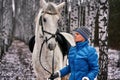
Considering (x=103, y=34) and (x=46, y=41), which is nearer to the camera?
(x=46, y=41)

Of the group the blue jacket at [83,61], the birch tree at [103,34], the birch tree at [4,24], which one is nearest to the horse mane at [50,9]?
the blue jacket at [83,61]

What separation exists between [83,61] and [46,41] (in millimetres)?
2763

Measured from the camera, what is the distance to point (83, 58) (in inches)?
306

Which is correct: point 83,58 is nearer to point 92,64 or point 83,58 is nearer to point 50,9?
point 92,64

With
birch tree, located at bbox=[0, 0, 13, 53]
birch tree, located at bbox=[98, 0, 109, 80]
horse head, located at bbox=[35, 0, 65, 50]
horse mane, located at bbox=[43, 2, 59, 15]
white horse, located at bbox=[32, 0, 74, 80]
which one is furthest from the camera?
birch tree, located at bbox=[0, 0, 13, 53]

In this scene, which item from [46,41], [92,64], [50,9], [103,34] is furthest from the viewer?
[103,34]

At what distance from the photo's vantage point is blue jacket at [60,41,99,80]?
7.69 m

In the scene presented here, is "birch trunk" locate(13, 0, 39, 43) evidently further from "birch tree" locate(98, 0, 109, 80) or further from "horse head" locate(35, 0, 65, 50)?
"horse head" locate(35, 0, 65, 50)

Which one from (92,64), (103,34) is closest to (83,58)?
(92,64)

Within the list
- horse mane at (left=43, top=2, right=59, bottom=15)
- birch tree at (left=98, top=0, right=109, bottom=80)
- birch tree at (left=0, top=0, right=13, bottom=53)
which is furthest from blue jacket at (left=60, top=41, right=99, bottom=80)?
birch tree at (left=0, top=0, right=13, bottom=53)

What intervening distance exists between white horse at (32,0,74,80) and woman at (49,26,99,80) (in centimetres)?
234

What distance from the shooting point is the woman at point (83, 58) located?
767cm

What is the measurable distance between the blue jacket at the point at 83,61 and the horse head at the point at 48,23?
2.32 m

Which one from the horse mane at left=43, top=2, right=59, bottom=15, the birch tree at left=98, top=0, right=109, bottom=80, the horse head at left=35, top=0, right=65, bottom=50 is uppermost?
the horse mane at left=43, top=2, right=59, bottom=15
